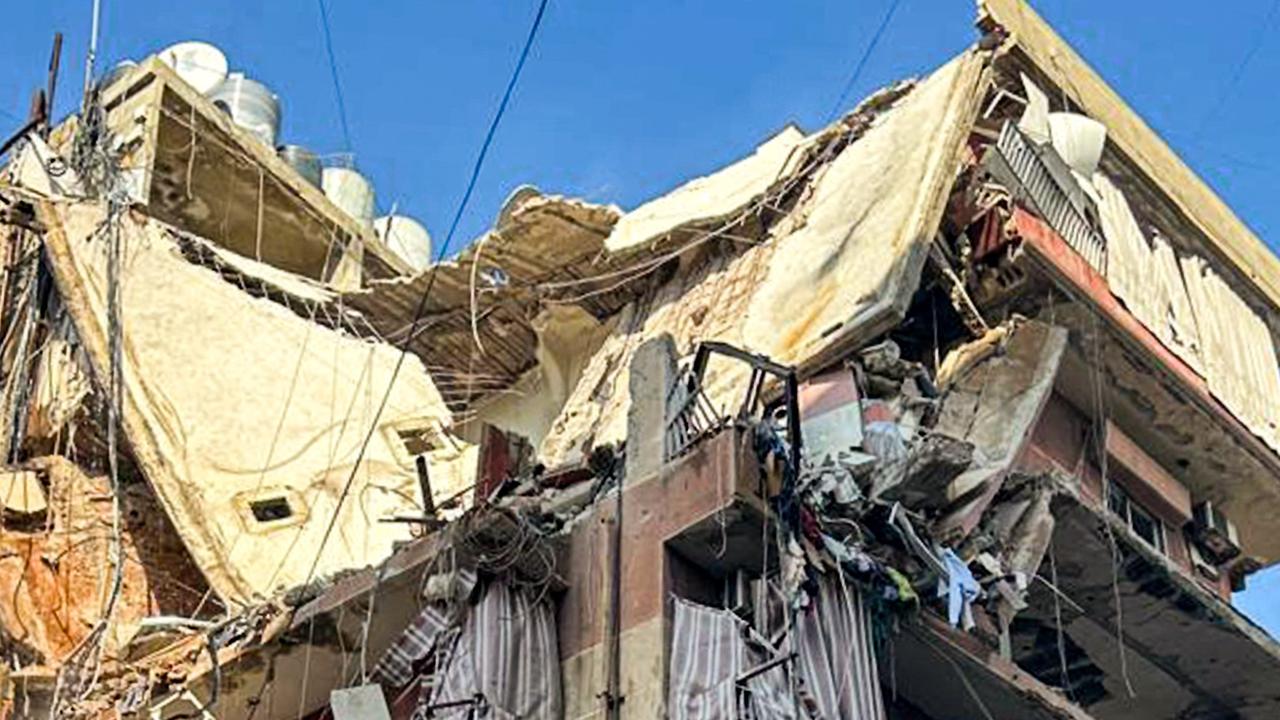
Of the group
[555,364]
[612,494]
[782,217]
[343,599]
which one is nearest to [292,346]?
[555,364]

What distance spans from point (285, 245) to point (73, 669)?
40.2 ft

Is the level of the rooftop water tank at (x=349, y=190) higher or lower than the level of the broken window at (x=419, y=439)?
higher

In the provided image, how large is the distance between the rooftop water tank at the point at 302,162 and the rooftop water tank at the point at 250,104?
0.22 m

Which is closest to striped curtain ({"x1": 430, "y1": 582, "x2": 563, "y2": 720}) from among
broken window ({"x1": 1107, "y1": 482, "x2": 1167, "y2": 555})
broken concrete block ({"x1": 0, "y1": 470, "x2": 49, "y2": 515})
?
broken window ({"x1": 1107, "y1": 482, "x2": 1167, "y2": 555})

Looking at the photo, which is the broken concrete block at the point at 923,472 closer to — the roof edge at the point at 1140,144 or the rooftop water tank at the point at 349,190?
the roof edge at the point at 1140,144

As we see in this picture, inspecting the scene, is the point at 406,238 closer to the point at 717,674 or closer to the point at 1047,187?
the point at 1047,187

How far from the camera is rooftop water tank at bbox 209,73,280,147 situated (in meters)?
26.5

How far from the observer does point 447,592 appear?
1166 centimetres

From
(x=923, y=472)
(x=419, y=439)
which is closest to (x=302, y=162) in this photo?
(x=419, y=439)

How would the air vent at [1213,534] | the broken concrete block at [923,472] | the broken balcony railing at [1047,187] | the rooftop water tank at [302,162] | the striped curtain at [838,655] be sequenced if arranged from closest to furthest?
the striped curtain at [838,655], the broken concrete block at [923,472], the broken balcony railing at [1047,187], the air vent at [1213,534], the rooftop water tank at [302,162]

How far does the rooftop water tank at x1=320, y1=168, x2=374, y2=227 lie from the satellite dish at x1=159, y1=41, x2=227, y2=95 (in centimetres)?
199

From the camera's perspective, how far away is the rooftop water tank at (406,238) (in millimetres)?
27922

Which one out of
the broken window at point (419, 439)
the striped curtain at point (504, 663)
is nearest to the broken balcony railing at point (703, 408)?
the striped curtain at point (504, 663)

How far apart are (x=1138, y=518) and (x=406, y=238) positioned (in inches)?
559
